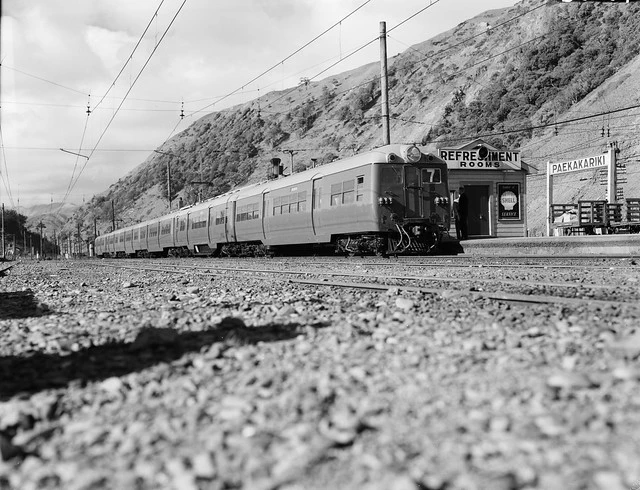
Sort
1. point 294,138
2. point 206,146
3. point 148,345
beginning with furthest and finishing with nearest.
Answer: point 206,146 < point 294,138 < point 148,345

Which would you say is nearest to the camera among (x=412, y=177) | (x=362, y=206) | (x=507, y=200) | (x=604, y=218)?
(x=362, y=206)

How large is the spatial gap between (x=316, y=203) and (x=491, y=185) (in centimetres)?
1147

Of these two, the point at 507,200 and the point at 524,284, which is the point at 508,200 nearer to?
the point at 507,200

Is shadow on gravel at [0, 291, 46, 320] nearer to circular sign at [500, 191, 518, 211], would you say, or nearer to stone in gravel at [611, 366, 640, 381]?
stone in gravel at [611, 366, 640, 381]

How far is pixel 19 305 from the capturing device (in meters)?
8.46

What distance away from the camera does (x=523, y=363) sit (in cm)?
311

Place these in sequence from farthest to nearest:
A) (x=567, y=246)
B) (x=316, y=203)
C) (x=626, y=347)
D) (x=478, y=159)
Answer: (x=478, y=159), (x=316, y=203), (x=567, y=246), (x=626, y=347)

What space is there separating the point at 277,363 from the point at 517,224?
85.9 feet

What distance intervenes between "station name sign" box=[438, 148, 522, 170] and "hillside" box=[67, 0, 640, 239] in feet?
20.7

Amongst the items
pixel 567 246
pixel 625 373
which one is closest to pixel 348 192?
pixel 567 246

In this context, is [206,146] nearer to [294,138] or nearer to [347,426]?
[294,138]

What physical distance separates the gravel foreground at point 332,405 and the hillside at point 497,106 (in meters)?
23.7

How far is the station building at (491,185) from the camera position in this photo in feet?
87.9

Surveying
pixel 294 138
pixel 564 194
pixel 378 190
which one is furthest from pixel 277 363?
pixel 294 138
